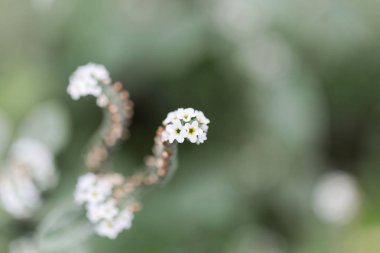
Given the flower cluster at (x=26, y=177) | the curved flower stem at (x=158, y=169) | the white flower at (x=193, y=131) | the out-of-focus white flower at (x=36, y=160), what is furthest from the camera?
the out-of-focus white flower at (x=36, y=160)

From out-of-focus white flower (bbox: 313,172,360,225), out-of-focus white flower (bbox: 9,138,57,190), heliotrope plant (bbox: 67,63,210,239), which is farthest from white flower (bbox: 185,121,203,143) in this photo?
out-of-focus white flower (bbox: 313,172,360,225)

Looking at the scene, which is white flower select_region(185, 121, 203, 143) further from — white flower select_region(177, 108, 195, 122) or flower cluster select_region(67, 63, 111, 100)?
flower cluster select_region(67, 63, 111, 100)

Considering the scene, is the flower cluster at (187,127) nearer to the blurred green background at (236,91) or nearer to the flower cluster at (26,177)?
the flower cluster at (26,177)

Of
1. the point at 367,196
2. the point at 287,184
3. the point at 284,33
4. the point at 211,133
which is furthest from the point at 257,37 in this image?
the point at 367,196

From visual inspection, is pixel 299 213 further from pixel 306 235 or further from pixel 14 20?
pixel 14 20

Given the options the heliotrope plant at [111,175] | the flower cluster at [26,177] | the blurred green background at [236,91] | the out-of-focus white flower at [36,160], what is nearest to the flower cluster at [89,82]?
the heliotrope plant at [111,175]

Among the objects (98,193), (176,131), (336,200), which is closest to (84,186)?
(98,193)

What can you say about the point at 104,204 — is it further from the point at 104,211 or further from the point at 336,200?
the point at 336,200
